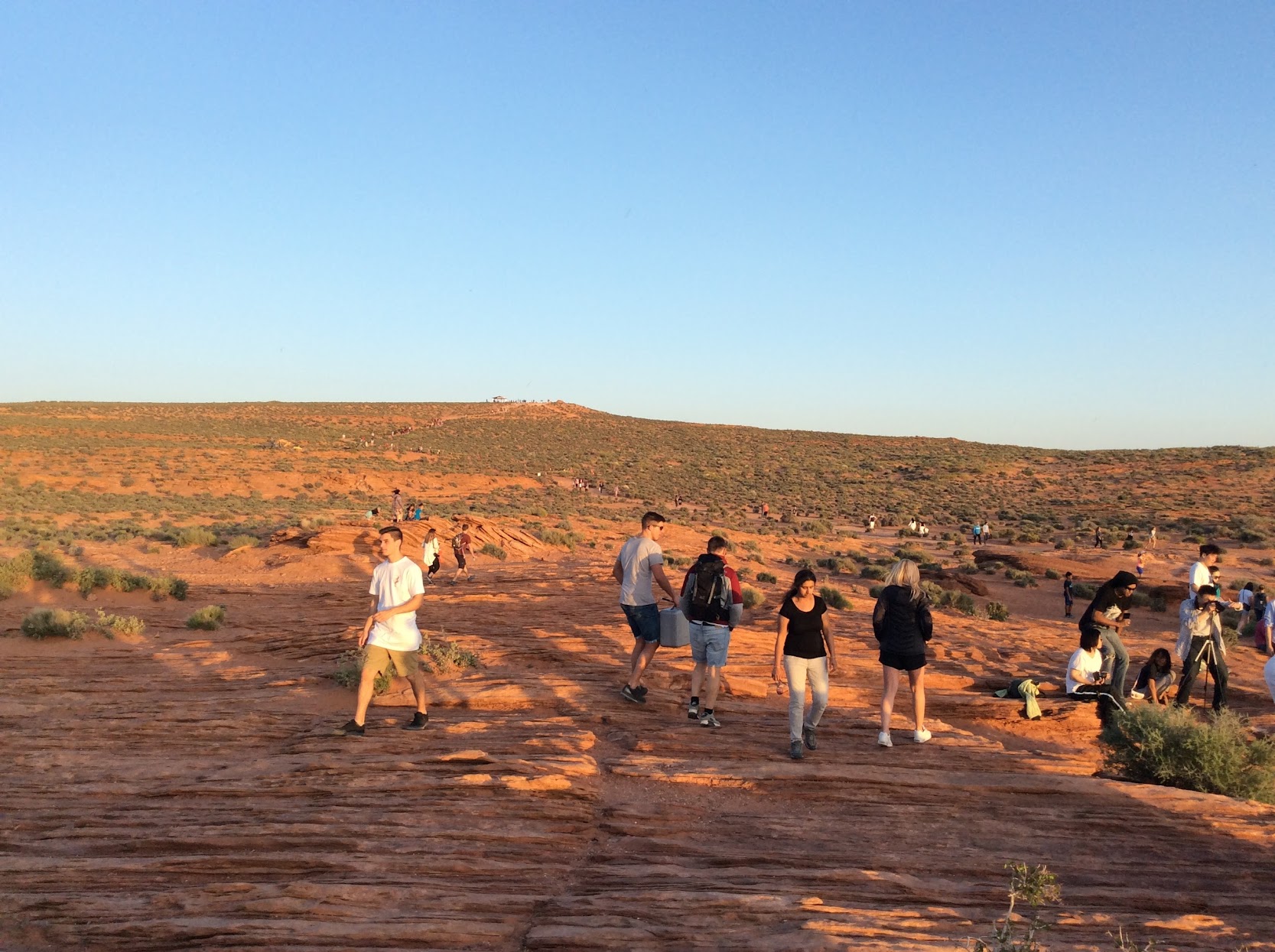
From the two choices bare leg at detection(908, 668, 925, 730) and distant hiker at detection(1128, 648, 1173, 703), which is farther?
distant hiker at detection(1128, 648, 1173, 703)

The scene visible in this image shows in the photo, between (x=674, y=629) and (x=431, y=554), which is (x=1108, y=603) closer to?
(x=674, y=629)

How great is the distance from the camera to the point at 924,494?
2261 inches

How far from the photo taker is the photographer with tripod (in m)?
9.50

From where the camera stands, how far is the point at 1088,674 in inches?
388

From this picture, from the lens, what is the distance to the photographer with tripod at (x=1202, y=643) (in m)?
9.50

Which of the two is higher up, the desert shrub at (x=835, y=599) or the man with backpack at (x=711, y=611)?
the man with backpack at (x=711, y=611)

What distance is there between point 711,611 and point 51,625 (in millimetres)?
9210

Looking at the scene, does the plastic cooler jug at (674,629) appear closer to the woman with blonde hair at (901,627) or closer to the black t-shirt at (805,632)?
the black t-shirt at (805,632)

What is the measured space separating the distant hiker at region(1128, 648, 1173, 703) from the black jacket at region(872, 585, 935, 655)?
4.55 metres

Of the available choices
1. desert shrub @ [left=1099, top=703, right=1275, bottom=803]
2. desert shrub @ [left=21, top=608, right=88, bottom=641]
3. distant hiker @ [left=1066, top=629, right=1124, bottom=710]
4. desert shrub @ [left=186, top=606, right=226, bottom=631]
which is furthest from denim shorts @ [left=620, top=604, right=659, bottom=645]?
desert shrub @ [left=21, top=608, right=88, bottom=641]

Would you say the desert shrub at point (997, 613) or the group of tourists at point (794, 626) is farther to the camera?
the desert shrub at point (997, 613)

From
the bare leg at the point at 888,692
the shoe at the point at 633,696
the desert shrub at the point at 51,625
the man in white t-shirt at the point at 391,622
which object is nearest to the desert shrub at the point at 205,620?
the desert shrub at the point at 51,625

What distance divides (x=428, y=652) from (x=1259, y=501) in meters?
53.6

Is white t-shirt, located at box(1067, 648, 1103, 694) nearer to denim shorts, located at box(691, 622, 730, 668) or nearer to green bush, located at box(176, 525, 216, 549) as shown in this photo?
denim shorts, located at box(691, 622, 730, 668)
